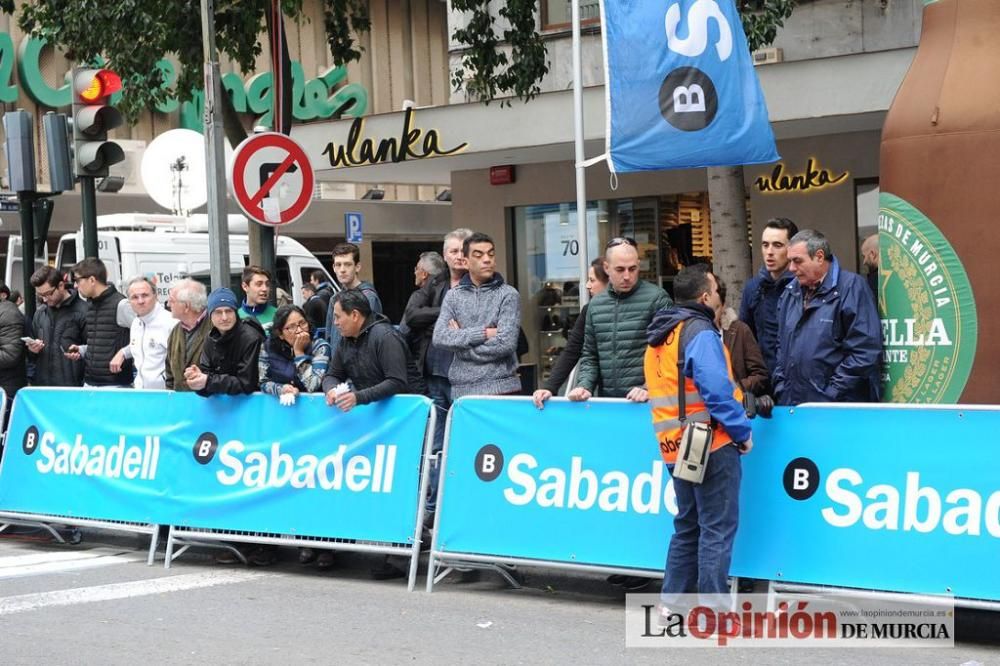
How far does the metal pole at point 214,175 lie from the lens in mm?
11023

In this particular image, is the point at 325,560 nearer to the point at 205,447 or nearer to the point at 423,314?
the point at 205,447

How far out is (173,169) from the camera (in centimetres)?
1827

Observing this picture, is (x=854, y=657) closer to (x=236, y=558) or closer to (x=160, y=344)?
(x=236, y=558)

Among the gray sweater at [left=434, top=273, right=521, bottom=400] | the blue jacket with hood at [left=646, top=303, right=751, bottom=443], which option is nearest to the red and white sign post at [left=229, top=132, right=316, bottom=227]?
the gray sweater at [left=434, top=273, right=521, bottom=400]

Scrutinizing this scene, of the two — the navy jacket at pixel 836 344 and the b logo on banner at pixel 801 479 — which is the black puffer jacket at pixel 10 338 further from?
the b logo on banner at pixel 801 479

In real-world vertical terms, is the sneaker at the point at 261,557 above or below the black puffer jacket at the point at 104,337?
below

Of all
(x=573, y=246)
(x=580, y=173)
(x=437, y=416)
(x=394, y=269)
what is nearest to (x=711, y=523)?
(x=437, y=416)

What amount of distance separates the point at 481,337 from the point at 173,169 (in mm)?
11012

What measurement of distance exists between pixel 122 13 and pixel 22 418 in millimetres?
4795

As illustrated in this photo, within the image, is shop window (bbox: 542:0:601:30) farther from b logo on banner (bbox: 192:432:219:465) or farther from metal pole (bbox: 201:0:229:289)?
b logo on banner (bbox: 192:432:219:465)

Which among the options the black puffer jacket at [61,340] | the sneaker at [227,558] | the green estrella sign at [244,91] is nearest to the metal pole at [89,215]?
the black puffer jacket at [61,340]

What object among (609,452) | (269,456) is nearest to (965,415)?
(609,452)

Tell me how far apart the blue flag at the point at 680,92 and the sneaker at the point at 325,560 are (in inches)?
117

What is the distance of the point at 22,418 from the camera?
10055mm
